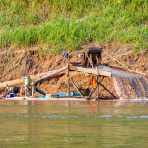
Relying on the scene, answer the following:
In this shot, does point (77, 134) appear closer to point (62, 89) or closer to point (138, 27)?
point (62, 89)

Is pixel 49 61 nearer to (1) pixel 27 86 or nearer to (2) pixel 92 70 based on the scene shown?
(1) pixel 27 86

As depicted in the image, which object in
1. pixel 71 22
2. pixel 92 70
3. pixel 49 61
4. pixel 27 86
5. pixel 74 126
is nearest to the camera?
pixel 74 126

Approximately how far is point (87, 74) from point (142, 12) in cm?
450

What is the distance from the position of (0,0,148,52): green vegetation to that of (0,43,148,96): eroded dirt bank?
0.35m

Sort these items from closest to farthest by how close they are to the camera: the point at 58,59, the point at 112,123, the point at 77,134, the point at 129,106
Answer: the point at 77,134 → the point at 112,123 → the point at 129,106 → the point at 58,59

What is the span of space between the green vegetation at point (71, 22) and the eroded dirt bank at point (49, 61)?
0.35 metres

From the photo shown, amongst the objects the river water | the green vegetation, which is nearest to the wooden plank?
the green vegetation

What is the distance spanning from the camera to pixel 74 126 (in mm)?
13586

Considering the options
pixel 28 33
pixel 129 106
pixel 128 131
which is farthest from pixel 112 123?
pixel 28 33

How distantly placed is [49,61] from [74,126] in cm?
1201

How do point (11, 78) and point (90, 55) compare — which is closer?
point (90, 55)

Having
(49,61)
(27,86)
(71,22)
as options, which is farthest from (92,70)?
(71,22)

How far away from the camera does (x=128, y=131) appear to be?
41.2 ft

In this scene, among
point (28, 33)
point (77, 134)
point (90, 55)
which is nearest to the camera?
point (77, 134)
